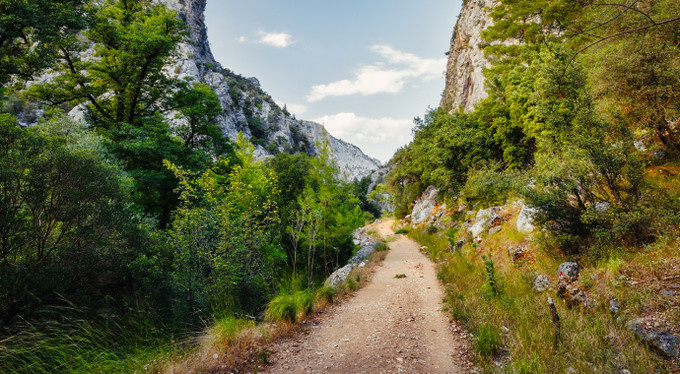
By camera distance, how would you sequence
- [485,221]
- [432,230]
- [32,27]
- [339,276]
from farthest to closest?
[432,230] < [485,221] < [339,276] < [32,27]

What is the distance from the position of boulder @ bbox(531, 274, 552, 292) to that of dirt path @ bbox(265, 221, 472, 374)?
228 centimetres

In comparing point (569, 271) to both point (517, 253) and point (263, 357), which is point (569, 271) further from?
point (263, 357)

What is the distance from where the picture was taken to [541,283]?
5.97 m

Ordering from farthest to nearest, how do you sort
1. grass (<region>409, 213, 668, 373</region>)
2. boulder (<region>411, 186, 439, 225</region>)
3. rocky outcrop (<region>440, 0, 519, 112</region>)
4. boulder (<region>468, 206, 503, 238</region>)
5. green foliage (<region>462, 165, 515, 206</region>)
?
rocky outcrop (<region>440, 0, 519, 112</region>)
boulder (<region>411, 186, 439, 225</region>)
green foliage (<region>462, 165, 515, 206</region>)
boulder (<region>468, 206, 503, 238</region>)
grass (<region>409, 213, 668, 373</region>)

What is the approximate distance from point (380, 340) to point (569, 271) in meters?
4.52

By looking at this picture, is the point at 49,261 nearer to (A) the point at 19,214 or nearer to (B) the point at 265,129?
(A) the point at 19,214

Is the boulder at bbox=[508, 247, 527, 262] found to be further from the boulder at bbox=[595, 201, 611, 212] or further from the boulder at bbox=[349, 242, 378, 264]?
the boulder at bbox=[349, 242, 378, 264]

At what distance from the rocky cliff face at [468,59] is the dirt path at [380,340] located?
3366 cm

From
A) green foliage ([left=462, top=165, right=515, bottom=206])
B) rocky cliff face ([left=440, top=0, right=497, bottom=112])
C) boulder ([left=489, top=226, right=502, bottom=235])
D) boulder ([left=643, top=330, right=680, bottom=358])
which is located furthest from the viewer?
rocky cliff face ([left=440, top=0, right=497, bottom=112])

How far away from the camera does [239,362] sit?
159 inches

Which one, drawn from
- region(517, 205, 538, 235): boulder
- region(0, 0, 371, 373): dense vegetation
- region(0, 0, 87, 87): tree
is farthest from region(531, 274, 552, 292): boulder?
region(0, 0, 87, 87): tree

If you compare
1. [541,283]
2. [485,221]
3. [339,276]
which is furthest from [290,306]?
[485,221]

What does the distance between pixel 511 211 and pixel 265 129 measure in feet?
222

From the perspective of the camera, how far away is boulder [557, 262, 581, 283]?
17.9ft
